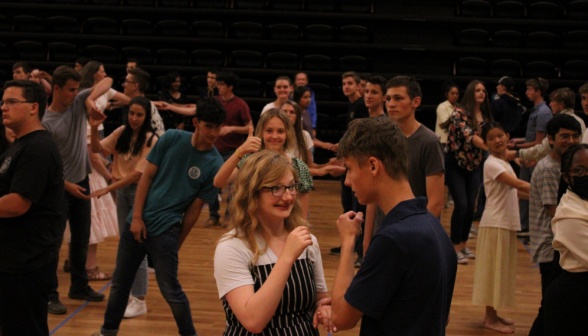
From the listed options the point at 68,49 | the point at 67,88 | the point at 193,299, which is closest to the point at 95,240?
the point at 193,299

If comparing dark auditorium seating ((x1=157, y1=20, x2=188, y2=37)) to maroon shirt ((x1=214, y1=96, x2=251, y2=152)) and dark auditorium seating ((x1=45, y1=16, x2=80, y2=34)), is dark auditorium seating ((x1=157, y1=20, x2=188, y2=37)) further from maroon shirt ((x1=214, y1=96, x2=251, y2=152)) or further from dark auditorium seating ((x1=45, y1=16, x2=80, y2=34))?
maroon shirt ((x1=214, y1=96, x2=251, y2=152))

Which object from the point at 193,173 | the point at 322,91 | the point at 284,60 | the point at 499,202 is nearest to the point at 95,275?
the point at 193,173

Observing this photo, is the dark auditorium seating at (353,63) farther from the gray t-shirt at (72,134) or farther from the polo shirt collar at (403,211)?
the polo shirt collar at (403,211)

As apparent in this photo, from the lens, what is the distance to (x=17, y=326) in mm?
2523

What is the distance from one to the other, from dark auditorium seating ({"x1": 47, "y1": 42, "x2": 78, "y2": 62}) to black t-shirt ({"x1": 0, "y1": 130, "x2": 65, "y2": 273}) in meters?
8.86

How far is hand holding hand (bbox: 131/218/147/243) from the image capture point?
3.06 m

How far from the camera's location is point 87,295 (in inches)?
163

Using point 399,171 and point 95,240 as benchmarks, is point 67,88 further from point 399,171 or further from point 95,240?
point 399,171

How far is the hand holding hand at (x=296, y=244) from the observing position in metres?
1.63

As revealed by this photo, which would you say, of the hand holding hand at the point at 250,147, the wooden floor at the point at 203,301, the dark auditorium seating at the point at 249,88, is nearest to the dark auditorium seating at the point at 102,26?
the dark auditorium seating at the point at 249,88

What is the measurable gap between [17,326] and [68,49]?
9.30m

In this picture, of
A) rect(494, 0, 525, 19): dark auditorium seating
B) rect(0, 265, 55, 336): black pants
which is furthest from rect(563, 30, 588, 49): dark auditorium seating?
rect(0, 265, 55, 336): black pants

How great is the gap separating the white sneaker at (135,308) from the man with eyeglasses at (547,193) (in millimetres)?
2650

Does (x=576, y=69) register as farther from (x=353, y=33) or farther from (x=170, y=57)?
(x=170, y=57)
